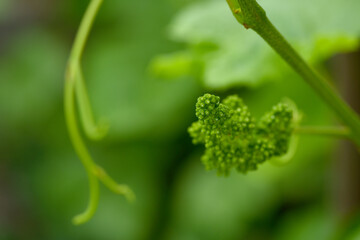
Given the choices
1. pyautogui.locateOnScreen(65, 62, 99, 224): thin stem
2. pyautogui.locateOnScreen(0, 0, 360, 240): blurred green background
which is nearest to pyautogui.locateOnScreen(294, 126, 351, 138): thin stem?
pyautogui.locateOnScreen(65, 62, 99, 224): thin stem

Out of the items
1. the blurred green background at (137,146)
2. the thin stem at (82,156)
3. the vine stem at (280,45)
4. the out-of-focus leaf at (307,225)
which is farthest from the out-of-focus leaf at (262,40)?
the out-of-focus leaf at (307,225)

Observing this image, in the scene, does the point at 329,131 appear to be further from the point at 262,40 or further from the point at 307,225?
the point at 307,225

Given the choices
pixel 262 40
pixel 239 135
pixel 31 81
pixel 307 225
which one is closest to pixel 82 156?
pixel 239 135

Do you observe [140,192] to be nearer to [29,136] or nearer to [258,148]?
[29,136]

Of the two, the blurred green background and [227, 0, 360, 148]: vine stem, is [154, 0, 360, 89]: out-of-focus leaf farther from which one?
[227, 0, 360, 148]: vine stem

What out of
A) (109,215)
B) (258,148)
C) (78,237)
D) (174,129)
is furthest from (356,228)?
(78,237)

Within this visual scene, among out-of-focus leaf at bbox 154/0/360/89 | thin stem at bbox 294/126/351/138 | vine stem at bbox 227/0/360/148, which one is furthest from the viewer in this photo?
out-of-focus leaf at bbox 154/0/360/89
